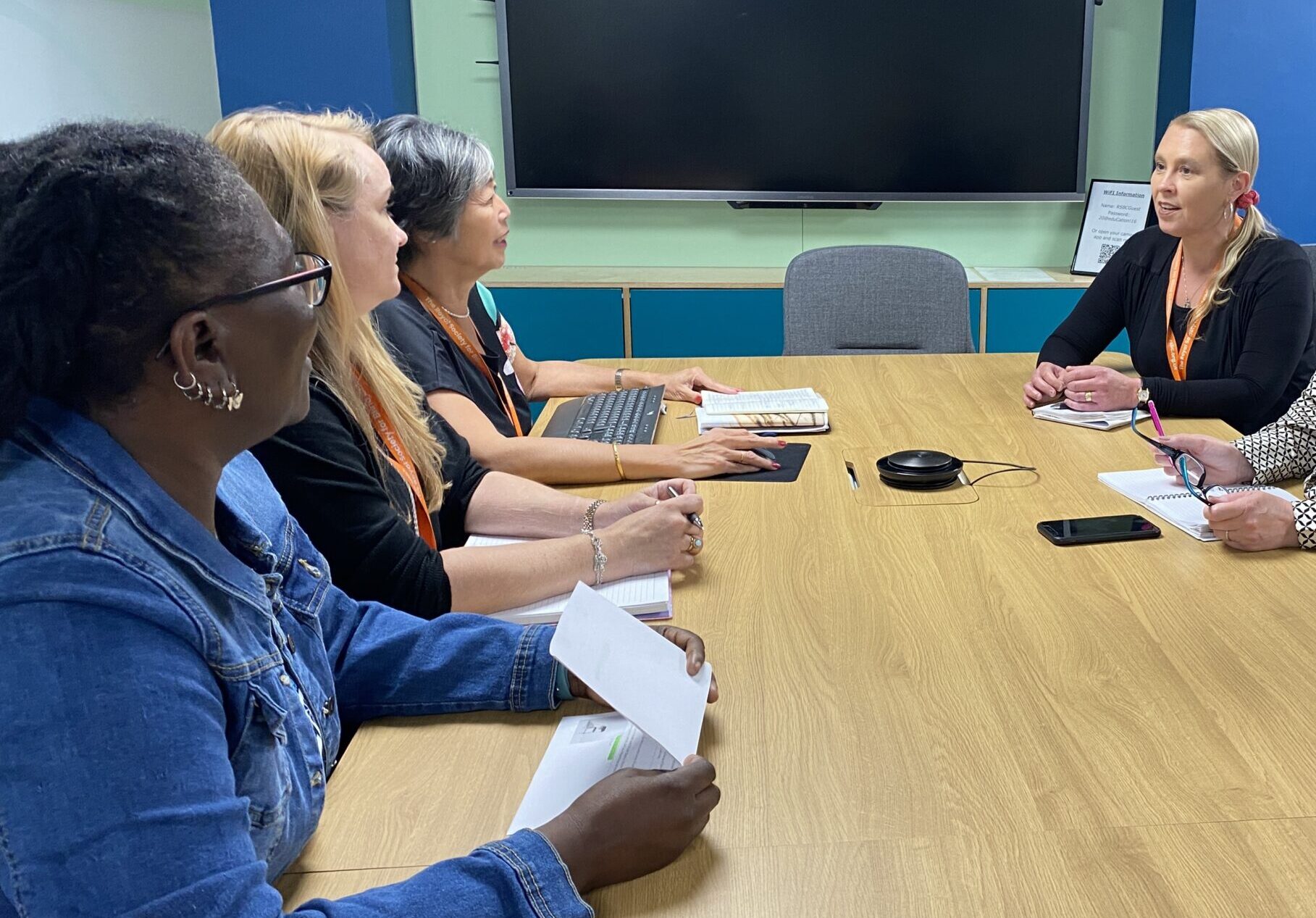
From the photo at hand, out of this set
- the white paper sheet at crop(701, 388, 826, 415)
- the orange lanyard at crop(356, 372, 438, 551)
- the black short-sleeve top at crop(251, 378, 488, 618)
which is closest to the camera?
the black short-sleeve top at crop(251, 378, 488, 618)

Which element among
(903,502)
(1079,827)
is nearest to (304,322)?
(1079,827)

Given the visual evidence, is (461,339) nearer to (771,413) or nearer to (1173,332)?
(771,413)

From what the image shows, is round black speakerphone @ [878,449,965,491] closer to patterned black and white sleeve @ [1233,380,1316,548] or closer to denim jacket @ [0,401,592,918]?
patterned black and white sleeve @ [1233,380,1316,548]

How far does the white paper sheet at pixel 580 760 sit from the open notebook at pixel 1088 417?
146cm

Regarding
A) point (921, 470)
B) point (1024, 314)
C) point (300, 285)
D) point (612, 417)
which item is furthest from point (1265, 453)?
point (1024, 314)

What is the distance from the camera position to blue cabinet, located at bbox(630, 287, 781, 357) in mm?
4234

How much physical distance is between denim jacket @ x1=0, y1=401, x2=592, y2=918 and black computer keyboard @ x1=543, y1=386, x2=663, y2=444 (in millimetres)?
1302

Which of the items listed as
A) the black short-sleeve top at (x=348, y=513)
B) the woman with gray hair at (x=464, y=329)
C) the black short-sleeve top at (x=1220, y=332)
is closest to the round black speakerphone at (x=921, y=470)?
the woman with gray hair at (x=464, y=329)

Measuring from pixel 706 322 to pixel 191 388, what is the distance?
359 cm

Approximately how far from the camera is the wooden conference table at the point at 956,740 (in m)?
0.90

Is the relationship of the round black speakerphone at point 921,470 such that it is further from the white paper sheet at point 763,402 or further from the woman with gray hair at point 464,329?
the white paper sheet at point 763,402

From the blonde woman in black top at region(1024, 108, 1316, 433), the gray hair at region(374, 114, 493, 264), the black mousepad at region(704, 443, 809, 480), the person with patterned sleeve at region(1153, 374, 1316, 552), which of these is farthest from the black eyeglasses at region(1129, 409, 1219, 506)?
the gray hair at region(374, 114, 493, 264)

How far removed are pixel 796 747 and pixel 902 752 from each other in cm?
10

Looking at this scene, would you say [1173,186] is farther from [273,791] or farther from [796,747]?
[273,791]
